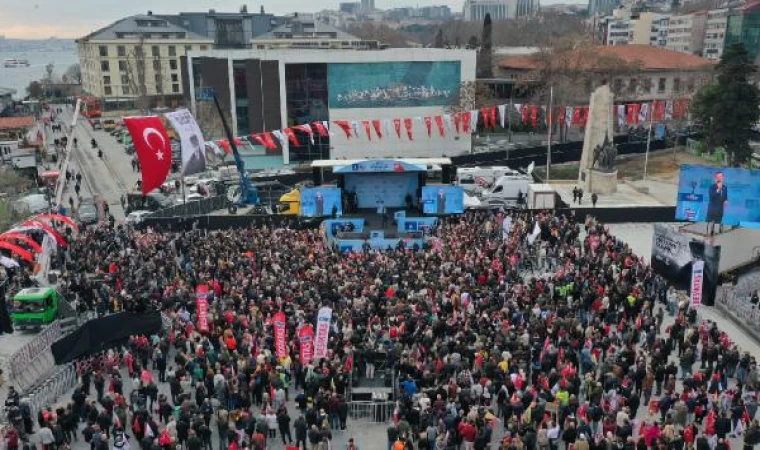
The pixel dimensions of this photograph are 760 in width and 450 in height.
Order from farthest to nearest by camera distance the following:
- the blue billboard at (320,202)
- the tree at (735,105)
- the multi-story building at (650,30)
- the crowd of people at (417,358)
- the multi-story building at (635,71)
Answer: the multi-story building at (650,30) < the multi-story building at (635,71) < the tree at (735,105) < the blue billboard at (320,202) < the crowd of people at (417,358)

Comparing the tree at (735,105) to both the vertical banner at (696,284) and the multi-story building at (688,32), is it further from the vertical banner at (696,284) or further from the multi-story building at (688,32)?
the multi-story building at (688,32)

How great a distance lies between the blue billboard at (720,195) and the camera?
2122 cm

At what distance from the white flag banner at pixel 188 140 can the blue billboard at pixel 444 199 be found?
9.72 metres

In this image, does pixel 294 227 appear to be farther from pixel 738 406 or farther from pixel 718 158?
pixel 718 158

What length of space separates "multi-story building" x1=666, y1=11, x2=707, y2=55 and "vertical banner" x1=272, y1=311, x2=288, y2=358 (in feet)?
388

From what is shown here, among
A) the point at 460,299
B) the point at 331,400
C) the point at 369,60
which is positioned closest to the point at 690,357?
the point at 460,299

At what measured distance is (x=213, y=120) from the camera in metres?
61.2

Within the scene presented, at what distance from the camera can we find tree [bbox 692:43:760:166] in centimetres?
4122

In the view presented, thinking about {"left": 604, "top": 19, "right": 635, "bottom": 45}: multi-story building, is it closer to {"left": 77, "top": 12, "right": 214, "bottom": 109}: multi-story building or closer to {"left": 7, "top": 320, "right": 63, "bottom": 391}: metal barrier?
{"left": 77, "top": 12, "right": 214, "bottom": 109}: multi-story building

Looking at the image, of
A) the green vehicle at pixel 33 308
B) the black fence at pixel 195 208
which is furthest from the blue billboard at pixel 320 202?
the green vehicle at pixel 33 308

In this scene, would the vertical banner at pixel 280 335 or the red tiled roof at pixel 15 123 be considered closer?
the vertical banner at pixel 280 335

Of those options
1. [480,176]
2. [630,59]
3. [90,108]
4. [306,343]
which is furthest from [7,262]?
[90,108]

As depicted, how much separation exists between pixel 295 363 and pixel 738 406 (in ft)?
30.7

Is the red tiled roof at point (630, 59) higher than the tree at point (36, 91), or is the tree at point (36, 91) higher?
the red tiled roof at point (630, 59)
